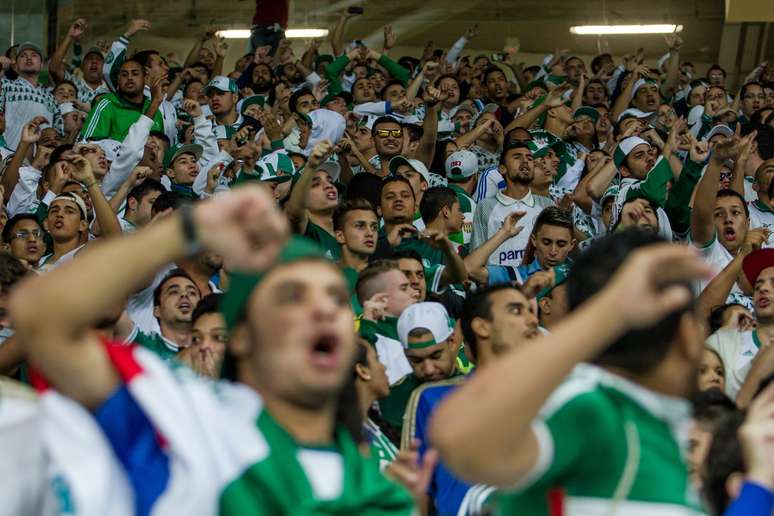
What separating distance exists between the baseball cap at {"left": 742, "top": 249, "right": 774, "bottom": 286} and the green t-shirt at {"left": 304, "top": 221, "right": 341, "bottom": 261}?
193 centimetres

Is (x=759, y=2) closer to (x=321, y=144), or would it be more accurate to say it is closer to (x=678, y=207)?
(x=678, y=207)

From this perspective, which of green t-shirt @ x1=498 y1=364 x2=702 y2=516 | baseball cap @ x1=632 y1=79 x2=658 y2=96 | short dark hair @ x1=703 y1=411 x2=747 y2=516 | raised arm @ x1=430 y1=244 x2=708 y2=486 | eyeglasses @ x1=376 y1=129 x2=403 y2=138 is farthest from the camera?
baseball cap @ x1=632 y1=79 x2=658 y2=96

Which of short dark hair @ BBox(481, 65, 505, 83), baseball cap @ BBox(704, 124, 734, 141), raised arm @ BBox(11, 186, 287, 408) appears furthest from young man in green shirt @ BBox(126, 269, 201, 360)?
short dark hair @ BBox(481, 65, 505, 83)

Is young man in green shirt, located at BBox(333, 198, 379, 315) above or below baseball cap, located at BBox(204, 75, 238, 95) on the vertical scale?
below

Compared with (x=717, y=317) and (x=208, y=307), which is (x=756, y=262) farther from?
(x=208, y=307)

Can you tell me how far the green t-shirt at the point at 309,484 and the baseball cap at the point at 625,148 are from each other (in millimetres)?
6956

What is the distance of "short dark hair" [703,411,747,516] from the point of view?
9.99ft

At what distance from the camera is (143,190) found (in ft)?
25.0

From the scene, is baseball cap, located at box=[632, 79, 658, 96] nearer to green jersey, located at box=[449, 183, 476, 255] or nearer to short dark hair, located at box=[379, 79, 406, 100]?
short dark hair, located at box=[379, 79, 406, 100]

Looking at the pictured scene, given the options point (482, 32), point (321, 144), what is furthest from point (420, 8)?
point (321, 144)

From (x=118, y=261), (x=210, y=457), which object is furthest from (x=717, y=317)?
(x=118, y=261)

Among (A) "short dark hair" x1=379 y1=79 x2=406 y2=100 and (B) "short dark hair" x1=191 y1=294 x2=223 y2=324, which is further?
(A) "short dark hair" x1=379 y1=79 x2=406 y2=100

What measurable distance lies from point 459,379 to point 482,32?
41.9 feet

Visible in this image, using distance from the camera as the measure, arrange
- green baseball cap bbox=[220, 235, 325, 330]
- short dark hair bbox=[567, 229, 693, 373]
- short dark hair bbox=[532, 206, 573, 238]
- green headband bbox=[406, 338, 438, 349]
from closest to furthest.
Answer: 1. short dark hair bbox=[567, 229, 693, 373]
2. green baseball cap bbox=[220, 235, 325, 330]
3. green headband bbox=[406, 338, 438, 349]
4. short dark hair bbox=[532, 206, 573, 238]
